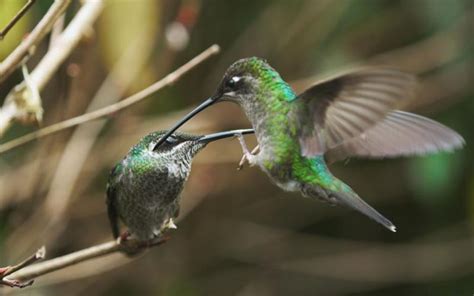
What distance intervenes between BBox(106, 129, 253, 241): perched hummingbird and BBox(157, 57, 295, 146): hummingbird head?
0.07m

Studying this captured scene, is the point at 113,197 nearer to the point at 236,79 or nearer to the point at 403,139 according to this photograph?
the point at 236,79

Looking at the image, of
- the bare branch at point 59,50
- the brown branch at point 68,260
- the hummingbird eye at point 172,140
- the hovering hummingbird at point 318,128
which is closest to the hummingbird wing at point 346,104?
the hovering hummingbird at point 318,128

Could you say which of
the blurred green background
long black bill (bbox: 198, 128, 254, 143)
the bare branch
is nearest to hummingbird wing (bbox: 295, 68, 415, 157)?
long black bill (bbox: 198, 128, 254, 143)

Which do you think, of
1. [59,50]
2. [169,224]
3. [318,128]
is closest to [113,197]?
[169,224]

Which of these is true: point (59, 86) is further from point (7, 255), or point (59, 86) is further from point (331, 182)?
point (331, 182)

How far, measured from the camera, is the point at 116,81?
2641mm

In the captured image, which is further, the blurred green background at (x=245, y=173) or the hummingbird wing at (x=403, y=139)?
the blurred green background at (x=245, y=173)

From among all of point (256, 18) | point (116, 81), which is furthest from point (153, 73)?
point (256, 18)

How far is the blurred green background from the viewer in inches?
103

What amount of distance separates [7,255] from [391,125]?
1.51 meters

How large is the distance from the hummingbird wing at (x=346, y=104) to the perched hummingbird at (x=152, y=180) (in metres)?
0.17

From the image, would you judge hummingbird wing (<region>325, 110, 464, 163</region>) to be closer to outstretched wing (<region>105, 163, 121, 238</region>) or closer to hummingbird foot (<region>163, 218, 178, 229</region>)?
hummingbird foot (<region>163, 218, 178, 229</region>)

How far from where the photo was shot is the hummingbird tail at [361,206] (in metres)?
1.33

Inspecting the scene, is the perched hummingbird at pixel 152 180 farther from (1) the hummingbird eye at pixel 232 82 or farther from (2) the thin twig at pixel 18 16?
(2) the thin twig at pixel 18 16
